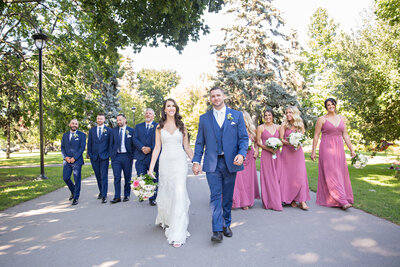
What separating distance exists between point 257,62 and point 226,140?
77.2 ft

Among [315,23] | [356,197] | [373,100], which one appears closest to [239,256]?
[356,197]

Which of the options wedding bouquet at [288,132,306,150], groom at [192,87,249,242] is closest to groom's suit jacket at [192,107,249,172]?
groom at [192,87,249,242]

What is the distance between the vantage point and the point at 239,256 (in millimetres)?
4008

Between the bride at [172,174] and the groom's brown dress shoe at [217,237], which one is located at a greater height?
the bride at [172,174]

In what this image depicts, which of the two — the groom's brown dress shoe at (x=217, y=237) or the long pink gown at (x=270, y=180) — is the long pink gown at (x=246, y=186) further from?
the groom's brown dress shoe at (x=217, y=237)

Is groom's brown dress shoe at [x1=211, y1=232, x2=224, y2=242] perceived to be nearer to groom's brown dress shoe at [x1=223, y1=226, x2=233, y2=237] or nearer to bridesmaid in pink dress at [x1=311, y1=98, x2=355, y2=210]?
groom's brown dress shoe at [x1=223, y1=226, x2=233, y2=237]

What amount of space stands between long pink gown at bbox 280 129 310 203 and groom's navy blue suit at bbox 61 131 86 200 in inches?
225

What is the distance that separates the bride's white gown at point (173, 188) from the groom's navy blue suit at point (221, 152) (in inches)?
21.3

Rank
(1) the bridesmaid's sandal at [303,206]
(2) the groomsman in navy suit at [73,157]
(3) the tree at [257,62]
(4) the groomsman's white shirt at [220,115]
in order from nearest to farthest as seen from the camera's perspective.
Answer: (4) the groomsman's white shirt at [220,115] < (1) the bridesmaid's sandal at [303,206] < (2) the groomsman in navy suit at [73,157] < (3) the tree at [257,62]

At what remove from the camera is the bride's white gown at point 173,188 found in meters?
4.82

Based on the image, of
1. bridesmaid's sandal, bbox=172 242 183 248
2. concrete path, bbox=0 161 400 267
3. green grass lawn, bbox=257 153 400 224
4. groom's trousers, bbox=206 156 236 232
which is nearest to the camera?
concrete path, bbox=0 161 400 267

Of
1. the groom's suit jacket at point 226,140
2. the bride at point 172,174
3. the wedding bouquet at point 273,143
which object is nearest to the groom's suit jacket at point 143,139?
the bride at point 172,174

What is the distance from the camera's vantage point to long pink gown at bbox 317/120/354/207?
664 cm

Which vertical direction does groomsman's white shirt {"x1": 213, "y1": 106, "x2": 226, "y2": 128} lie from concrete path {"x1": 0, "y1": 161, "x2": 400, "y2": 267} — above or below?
above
